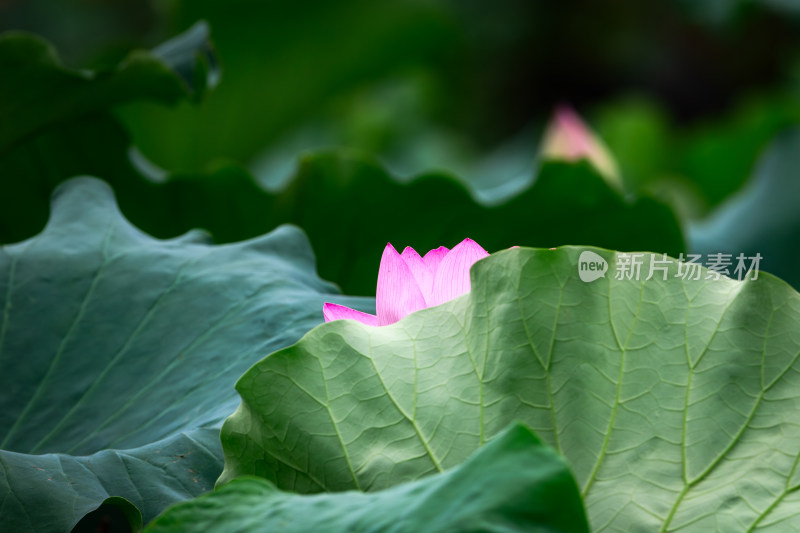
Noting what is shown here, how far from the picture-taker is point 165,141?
2049mm

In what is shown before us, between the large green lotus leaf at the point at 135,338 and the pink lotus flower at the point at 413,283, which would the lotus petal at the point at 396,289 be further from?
the large green lotus leaf at the point at 135,338

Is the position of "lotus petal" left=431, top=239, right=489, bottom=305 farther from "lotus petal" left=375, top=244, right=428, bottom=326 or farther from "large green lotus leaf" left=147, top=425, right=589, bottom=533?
"large green lotus leaf" left=147, top=425, right=589, bottom=533

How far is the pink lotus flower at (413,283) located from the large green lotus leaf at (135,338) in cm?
10

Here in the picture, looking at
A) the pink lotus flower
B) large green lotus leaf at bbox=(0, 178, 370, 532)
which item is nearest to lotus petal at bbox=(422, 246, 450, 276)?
the pink lotus flower

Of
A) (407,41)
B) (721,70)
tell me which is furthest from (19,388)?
(721,70)

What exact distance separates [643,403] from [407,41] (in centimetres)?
181

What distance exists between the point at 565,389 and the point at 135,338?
1.19 ft

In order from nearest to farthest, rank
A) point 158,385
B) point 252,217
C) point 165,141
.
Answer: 1. point 158,385
2. point 252,217
3. point 165,141

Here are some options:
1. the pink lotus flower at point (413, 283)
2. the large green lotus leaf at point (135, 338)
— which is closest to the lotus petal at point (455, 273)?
the pink lotus flower at point (413, 283)

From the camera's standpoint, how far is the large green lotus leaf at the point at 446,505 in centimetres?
35

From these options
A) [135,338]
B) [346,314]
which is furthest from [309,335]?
[135,338]

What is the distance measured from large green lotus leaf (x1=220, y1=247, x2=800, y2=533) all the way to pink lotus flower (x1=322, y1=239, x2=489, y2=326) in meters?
0.04

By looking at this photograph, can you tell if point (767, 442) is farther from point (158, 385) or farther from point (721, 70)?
point (721, 70)

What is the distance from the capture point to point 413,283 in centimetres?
52
